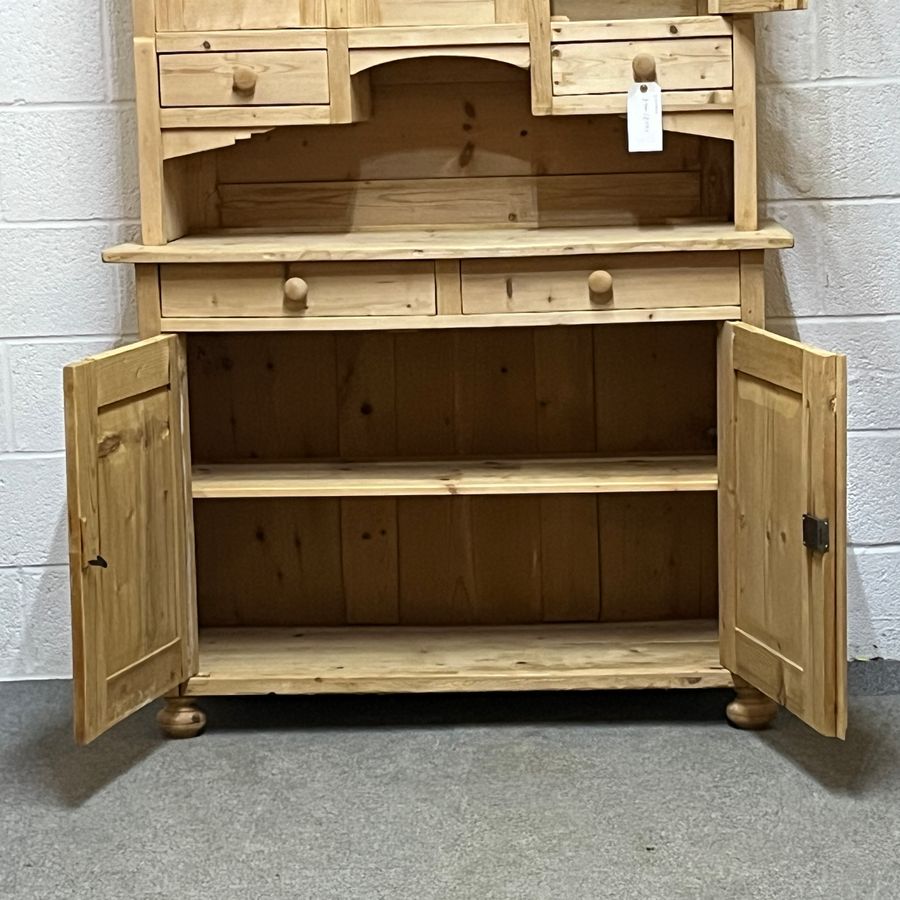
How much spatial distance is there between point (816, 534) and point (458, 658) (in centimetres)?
74

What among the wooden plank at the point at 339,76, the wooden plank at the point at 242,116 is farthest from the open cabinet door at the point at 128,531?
the wooden plank at the point at 339,76

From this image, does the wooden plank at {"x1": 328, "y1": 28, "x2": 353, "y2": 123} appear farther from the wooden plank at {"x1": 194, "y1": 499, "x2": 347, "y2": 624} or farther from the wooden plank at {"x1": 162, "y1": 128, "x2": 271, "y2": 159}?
the wooden plank at {"x1": 194, "y1": 499, "x2": 347, "y2": 624}

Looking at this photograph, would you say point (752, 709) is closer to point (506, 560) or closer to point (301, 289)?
point (506, 560)

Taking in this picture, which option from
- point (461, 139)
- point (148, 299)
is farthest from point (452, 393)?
point (148, 299)

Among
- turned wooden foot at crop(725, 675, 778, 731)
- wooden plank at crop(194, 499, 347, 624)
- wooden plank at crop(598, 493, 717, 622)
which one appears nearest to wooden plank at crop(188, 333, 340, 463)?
wooden plank at crop(194, 499, 347, 624)

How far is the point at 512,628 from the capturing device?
2.91m

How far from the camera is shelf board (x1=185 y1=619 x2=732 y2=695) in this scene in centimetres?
260

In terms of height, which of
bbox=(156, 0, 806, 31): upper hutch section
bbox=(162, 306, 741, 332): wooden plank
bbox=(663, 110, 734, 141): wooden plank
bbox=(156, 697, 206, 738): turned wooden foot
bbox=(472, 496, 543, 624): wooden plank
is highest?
bbox=(156, 0, 806, 31): upper hutch section

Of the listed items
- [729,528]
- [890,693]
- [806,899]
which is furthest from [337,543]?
[806,899]

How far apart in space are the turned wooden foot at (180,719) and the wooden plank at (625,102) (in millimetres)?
1176

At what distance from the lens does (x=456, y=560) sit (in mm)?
2963

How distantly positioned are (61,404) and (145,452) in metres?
0.50

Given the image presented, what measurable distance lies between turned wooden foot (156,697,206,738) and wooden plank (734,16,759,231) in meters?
1.23

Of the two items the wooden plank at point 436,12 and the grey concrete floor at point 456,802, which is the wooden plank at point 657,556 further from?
the wooden plank at point 436,12
